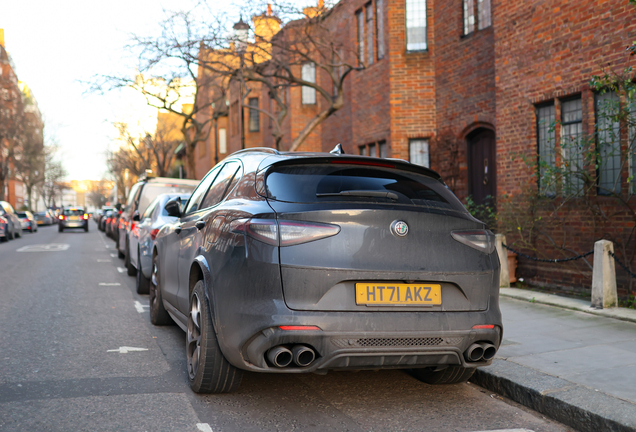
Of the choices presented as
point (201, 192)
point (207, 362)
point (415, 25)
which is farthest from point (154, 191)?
point (207, 362)

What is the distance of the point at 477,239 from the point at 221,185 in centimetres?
217

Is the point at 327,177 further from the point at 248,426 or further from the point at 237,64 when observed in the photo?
the point at 237,64

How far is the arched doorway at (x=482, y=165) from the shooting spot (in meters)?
12.7

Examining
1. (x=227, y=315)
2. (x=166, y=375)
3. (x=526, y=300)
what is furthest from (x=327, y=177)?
(x=526, y=300)

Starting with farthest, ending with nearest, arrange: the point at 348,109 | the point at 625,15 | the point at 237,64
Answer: the point at 348,109 < the point at 237,64 < the point at 625,15

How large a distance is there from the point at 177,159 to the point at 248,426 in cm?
7290

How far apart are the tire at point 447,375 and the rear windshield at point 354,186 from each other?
1317mm

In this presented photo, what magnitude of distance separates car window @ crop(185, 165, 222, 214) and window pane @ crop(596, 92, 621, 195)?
552 centimetres

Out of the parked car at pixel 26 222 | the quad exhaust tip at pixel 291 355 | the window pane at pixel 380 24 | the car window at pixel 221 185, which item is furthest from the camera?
the parked car at pixel 26 222

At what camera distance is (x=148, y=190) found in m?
13.5

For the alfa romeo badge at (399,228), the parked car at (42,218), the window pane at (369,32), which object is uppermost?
the window pane at (369,32)

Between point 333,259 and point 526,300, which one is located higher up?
point 333,259

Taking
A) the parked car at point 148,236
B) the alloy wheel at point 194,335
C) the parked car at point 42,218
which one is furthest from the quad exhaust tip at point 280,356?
the parked car at point 42,218

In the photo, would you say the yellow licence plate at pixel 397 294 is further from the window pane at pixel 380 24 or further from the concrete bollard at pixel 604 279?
the window pane at pixel 380 24
